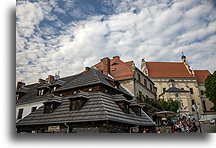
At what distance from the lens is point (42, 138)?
4.86 metres

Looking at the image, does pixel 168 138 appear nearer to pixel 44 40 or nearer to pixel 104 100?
pixel 104 100

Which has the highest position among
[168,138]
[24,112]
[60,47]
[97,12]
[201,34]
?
[97,12]

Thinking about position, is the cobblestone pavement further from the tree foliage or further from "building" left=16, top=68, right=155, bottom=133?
the tree foliage

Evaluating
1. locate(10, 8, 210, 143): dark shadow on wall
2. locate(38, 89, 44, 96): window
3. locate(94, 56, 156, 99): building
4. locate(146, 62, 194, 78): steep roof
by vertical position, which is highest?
locate(146, 62, 194, 78): steep roof

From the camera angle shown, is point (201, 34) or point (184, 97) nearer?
point (201, 34)

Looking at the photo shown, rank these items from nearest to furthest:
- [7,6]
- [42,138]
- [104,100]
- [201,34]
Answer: [201,34] → [42,138] → [7,6] → [104,100]

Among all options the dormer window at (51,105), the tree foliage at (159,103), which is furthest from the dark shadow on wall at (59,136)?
the tree foliage at (159,103)

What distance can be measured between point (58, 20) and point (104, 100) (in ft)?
10.6

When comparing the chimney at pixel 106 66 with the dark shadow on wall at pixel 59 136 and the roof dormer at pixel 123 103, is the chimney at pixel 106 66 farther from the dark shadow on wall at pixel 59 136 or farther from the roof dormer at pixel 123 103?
the dark shadow on wall at pixel 59 136

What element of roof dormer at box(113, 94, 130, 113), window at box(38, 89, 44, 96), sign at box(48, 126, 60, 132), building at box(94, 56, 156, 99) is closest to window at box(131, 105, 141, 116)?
roof dormer at box(113, 94, 130, 113)

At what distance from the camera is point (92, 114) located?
599 centimetres

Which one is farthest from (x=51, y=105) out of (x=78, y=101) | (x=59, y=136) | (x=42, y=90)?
(x=42, y=90)

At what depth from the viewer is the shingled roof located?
584cm
